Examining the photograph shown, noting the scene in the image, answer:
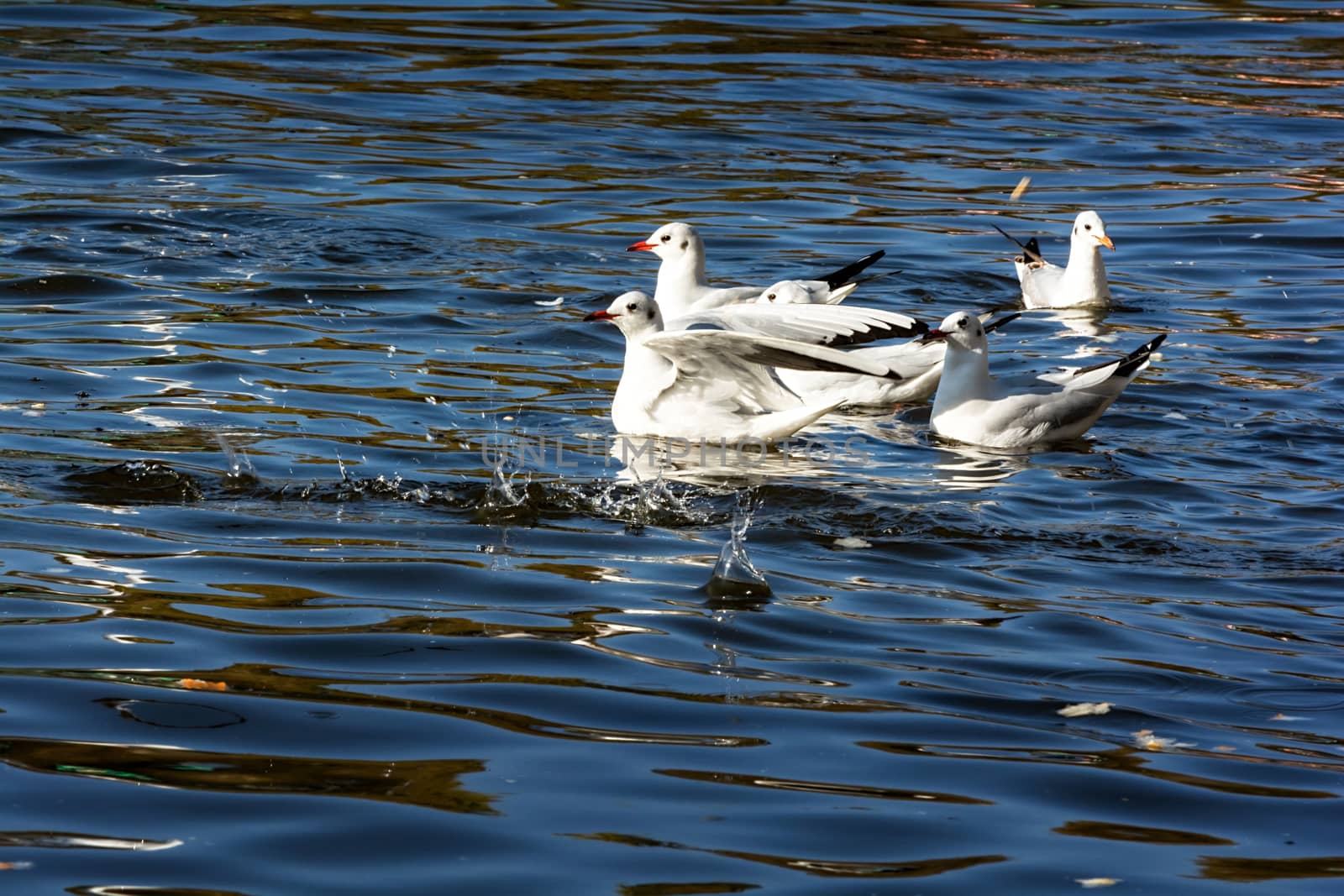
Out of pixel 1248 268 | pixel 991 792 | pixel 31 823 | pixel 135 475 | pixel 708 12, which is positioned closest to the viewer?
pixel 31 823

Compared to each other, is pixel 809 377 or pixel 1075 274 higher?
pixel 1075 274

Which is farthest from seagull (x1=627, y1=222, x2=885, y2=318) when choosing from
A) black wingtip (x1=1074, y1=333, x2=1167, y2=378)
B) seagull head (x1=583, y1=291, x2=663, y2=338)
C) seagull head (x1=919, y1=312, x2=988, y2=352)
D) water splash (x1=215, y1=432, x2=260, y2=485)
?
water splash (x1=215, y1=432, x2=260, y2=485)

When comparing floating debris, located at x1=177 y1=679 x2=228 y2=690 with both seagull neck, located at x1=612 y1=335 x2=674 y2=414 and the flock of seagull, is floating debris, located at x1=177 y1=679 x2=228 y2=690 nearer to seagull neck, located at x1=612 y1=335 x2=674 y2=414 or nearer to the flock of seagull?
the flock of seagull

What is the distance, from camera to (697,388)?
905 centimetres

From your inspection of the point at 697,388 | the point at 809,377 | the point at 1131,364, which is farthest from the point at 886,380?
the point at 697,388

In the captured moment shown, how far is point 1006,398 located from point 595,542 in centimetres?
317

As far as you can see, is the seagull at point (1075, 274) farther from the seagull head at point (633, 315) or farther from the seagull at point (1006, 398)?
the seagull head at point (633, 315)

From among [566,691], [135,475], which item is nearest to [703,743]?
[566,691]

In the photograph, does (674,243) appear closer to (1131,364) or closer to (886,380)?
(886,380)

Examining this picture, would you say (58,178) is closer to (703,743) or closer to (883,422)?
(883,422)

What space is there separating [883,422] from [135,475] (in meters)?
4.17

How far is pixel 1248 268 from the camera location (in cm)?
1344

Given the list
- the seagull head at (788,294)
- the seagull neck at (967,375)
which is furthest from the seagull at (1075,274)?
the seagull neck at (967,375)

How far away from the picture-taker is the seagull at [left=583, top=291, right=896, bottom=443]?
8516mm
